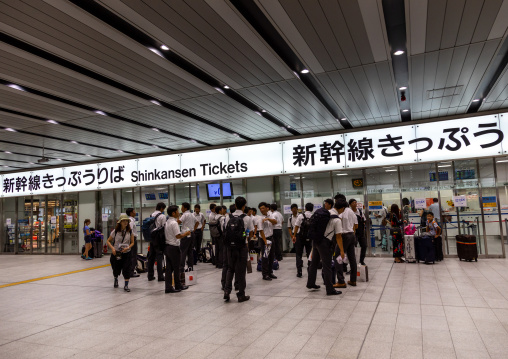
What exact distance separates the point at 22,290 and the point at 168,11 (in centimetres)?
669

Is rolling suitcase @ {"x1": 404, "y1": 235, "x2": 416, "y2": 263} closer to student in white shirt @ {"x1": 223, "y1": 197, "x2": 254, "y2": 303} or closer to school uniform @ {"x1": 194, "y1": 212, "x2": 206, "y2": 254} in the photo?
student in white shirt @ {"x1": 223, "y1": 197, "x2": 254, "y2": 303}

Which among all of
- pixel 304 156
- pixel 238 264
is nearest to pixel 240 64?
pixel 238 264

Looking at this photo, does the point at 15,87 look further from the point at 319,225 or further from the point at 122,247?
the point at 319,225

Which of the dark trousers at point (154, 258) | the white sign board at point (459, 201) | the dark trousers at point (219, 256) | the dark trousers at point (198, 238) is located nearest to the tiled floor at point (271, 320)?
the dark trousers at point (154, 258)

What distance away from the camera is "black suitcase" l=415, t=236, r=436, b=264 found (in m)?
8.88

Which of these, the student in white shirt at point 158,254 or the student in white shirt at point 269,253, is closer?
the student in white shirt at point 158,254

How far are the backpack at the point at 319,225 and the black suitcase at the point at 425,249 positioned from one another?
4.48 meters

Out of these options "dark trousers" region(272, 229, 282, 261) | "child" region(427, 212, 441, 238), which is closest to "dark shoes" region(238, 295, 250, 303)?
"dark trousers" region(272, 229, 282, 261)

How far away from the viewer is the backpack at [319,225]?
229 inches

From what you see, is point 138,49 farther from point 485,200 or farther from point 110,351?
point 485,200

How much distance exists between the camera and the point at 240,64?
6.27m

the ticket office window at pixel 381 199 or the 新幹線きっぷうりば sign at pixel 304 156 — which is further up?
the 新幹線きっぷうりば sign at pixel 304 156

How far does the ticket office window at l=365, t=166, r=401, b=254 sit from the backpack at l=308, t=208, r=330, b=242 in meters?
5.70

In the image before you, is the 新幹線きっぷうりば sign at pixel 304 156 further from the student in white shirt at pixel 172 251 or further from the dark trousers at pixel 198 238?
the student in white shirt at pixel 172 251
